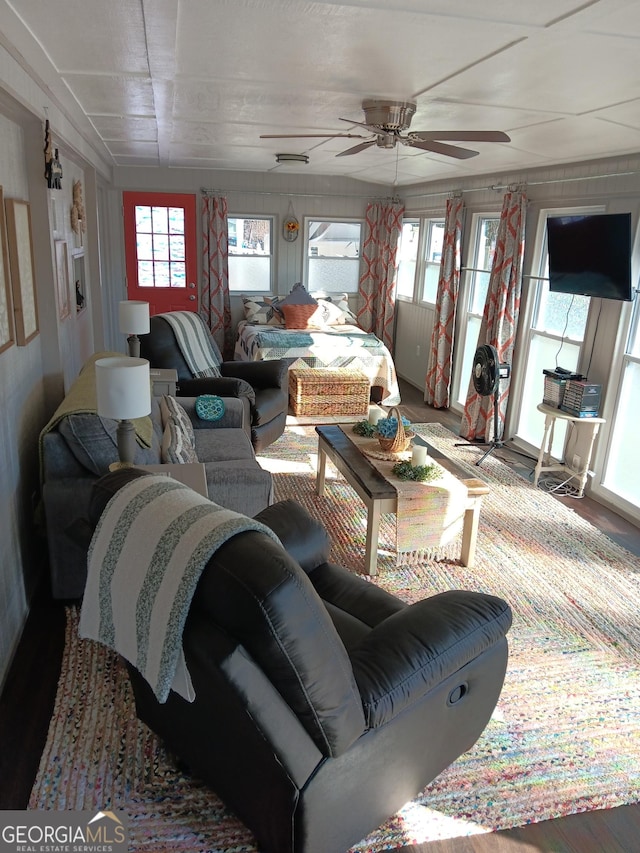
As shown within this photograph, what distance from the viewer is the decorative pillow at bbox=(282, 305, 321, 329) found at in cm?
690

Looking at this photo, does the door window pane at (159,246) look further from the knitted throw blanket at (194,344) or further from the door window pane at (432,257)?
the door window pane at (432,257)

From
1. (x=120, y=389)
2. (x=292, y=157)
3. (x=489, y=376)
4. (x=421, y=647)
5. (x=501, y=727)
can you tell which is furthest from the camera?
(x=292, y=157)

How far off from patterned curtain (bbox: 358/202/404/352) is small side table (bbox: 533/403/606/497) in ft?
11.3

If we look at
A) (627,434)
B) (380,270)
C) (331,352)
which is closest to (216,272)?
(380,270)

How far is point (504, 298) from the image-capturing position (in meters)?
5.03

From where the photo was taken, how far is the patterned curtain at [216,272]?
23.8 ft

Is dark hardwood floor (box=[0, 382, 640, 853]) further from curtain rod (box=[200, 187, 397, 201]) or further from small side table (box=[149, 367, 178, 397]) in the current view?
curtain rod (box=[200, 187, 397, 201])

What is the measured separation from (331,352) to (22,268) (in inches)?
146

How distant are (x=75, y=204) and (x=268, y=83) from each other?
6.68 ft

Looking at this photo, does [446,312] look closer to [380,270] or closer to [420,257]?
[420,257]

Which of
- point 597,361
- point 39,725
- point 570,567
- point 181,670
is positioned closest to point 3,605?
point 39,725

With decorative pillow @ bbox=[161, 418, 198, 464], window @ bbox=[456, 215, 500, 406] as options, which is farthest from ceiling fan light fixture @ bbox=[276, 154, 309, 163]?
decorative pillow @ bbox=[161, 418, 198, 464]

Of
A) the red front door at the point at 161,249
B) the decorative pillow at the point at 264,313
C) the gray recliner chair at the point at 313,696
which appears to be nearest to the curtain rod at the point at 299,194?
the red front door at the point at 161,249
